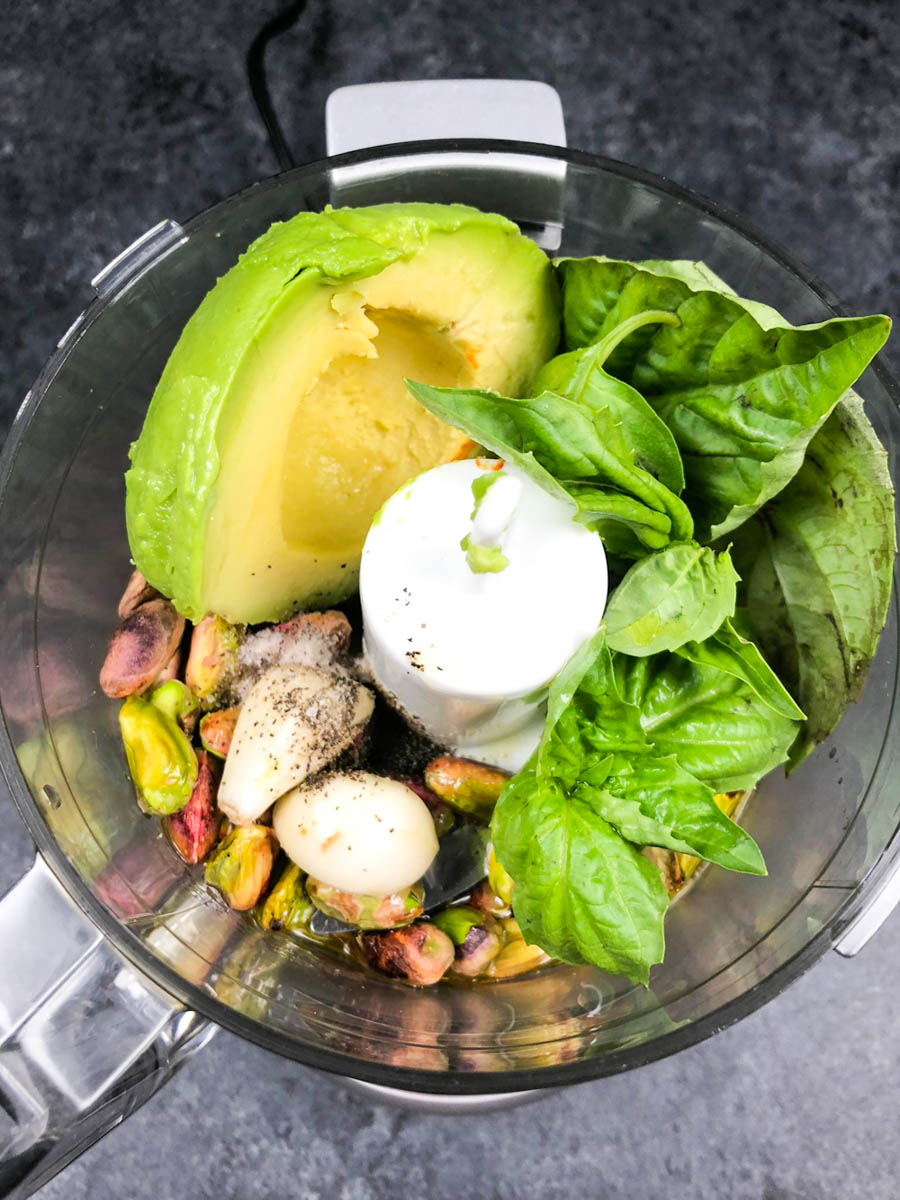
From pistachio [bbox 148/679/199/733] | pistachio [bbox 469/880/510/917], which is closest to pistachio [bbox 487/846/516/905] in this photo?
pistachio [bbox 469/880/510/917]

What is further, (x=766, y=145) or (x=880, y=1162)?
(x=766, y=145)

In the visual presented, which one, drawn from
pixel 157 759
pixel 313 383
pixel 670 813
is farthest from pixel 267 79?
pixel 670 813

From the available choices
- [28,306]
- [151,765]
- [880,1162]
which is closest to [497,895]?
[151,765]

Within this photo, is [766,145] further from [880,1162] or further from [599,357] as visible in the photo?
[880,1162]

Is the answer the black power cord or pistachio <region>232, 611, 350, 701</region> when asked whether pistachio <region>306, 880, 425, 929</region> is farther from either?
the black power cord

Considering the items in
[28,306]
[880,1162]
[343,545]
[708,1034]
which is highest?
[28,306]

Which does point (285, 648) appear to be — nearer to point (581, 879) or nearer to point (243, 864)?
point (243, 864)
